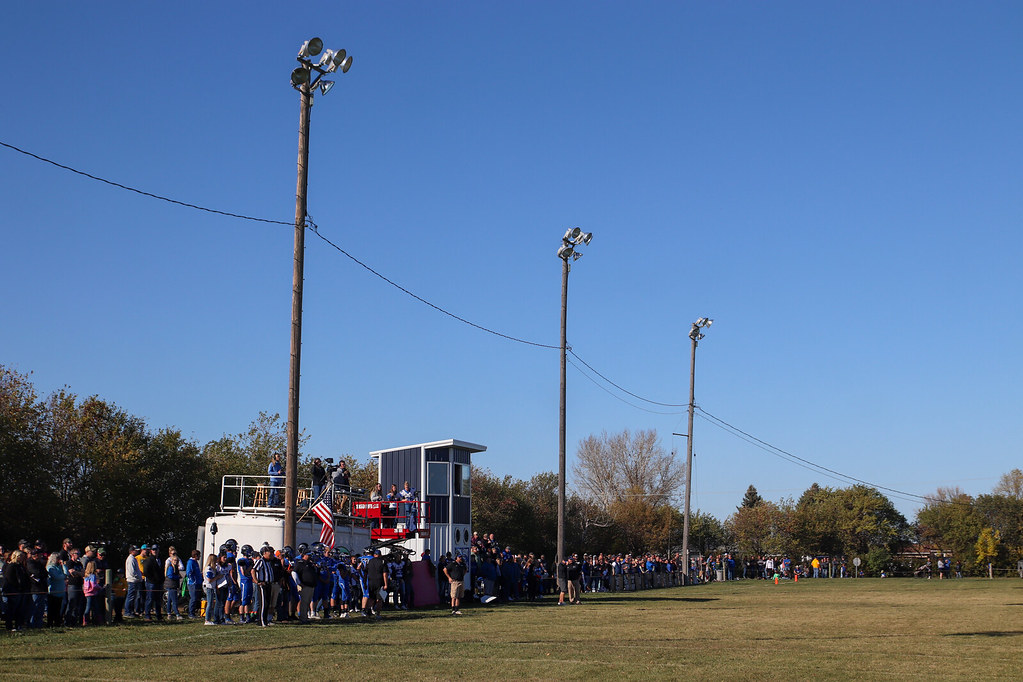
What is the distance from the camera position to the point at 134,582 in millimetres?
21719

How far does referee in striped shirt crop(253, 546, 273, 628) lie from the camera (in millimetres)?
20406

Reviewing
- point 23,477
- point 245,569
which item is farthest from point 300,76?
point 23,477

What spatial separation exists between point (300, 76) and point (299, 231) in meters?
3.20

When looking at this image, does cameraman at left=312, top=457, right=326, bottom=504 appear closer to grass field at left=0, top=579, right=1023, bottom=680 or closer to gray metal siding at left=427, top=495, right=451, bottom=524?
gray metal siding at left=427, top=495, right=451, bottom=524

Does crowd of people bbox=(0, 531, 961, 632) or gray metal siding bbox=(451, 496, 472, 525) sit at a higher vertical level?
gray metal siding bbox=(451, 496, 472, 525)

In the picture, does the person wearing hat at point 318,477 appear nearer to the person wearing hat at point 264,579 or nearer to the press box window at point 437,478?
the press box window at point 437,478

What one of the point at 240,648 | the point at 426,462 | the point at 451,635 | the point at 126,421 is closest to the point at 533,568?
the point at 426,462

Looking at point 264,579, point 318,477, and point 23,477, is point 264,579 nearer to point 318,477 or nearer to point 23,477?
point 318,477

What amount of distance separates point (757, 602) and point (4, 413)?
31.9 meters

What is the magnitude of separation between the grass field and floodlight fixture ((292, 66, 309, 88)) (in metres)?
10.9

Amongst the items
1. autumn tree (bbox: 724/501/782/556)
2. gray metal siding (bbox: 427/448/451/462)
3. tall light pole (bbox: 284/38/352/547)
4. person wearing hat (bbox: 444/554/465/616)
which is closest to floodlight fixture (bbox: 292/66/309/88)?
tall light pole (bbox: 284/38/352/547)

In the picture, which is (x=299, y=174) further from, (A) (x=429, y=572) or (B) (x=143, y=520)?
(B) (x=143, y=520)

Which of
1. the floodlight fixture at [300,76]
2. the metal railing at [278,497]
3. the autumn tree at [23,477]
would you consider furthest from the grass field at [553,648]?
the autumn tree at [23,477]

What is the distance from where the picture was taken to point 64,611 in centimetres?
2020
